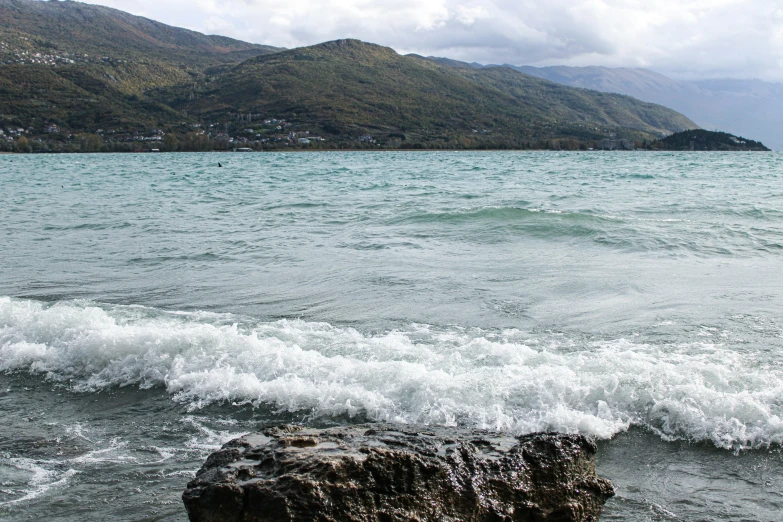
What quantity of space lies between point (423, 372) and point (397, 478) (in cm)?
276

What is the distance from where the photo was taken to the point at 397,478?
353 centimetres

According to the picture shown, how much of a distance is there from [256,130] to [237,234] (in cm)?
12737

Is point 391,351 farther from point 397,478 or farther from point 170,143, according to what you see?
point 170,143

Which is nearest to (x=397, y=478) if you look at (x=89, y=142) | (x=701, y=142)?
(x=89, y=142)

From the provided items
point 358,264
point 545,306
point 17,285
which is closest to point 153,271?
point 17,285

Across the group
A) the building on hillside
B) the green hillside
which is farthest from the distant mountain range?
the green hillside

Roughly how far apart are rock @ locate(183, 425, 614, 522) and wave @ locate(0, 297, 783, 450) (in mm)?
1410

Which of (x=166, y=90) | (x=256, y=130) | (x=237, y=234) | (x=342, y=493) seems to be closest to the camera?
(x=342, y=493)

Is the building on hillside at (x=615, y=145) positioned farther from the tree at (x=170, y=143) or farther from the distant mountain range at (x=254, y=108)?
the tree at (x=170, y=143)

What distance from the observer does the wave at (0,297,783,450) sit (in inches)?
216

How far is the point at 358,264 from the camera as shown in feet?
42.4

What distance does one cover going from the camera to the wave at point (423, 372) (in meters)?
5.48

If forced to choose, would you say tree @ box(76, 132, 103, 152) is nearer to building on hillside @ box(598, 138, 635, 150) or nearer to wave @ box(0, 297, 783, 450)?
building on hillside @ box(598, 138, 635, 150)

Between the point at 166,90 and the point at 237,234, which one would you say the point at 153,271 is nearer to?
the point at 237,234
